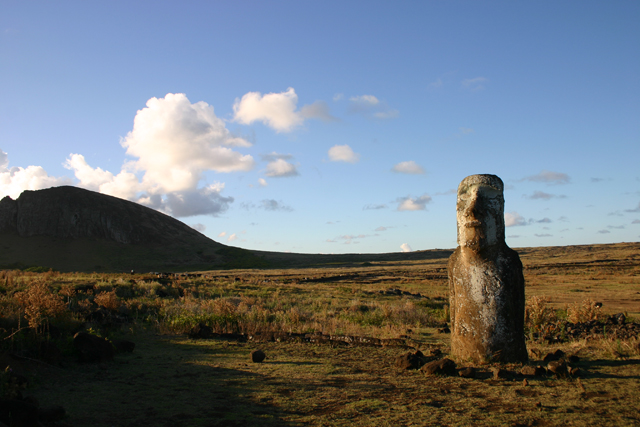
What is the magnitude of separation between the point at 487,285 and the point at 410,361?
5.71 feet

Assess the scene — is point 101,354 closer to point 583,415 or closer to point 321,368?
point 321,368

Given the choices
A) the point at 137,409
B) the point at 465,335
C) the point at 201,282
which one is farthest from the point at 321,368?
the point at 201,282

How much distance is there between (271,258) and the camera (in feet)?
302

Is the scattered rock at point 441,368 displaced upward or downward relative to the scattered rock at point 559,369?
downward

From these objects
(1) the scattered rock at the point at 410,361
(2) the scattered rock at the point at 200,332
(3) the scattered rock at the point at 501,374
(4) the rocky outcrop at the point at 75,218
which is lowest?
(2) the scattered rock at the point at 200,332

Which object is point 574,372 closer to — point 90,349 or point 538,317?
point 538,317

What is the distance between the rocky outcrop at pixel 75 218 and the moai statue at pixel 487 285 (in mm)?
86953

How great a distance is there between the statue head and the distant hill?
70.5 m

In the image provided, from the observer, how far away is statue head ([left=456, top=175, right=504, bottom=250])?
6.58 meters

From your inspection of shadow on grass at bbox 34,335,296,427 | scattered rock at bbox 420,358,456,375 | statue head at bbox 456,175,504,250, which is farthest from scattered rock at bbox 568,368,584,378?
shadow on grass at bbox 34,335,296,427

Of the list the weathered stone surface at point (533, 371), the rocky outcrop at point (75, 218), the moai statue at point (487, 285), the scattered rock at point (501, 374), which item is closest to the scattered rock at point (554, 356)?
the moai statue at point (487, 285)

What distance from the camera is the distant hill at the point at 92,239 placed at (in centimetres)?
7162

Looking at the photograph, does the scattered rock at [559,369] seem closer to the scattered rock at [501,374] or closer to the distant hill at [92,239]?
the scattered rock at [501,374]

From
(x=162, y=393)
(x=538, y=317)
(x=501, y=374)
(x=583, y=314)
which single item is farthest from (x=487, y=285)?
(x=583, y=314)
